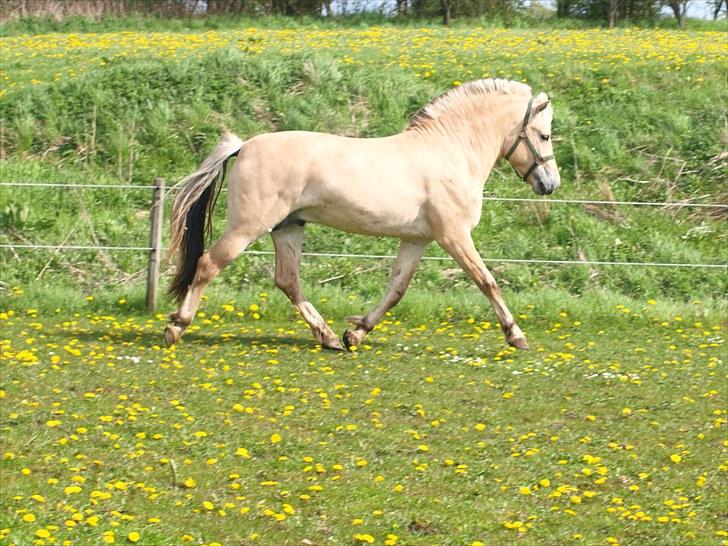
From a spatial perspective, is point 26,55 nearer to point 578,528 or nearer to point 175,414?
point 175,414

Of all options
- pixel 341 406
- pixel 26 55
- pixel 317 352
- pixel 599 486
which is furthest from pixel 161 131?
pixel 599 486

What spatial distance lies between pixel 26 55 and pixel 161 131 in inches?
218

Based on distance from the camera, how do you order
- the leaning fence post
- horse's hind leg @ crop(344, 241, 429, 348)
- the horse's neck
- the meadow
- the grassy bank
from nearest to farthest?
the meadow < the horse's neck < horse's hind leg @ crop(344, 241, 429, 348) < the leaning fence post < the grassy bank

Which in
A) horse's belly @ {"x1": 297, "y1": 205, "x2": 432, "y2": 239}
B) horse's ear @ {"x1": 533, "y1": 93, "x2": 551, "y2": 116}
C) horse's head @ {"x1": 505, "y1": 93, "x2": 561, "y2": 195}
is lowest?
horse's belly @ {"x1": 297, "y1": 205, "x2": 432, "y2": 239}

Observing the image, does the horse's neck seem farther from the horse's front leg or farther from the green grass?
the green grass

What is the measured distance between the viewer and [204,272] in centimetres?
960

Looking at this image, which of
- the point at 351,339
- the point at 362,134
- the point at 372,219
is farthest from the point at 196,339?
the point at 362,134

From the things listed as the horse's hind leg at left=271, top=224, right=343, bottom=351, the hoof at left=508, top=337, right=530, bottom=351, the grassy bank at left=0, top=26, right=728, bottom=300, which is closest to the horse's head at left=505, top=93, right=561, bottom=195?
the hoof at left=508, top=337, right=530, bottom=351

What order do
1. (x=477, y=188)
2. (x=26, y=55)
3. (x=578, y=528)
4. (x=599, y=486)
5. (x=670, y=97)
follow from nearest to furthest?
1. (x=578, y=528)
2. (x=599, y=486)
3. (x=477, y=188)
4. (x=670, y=97)
5. (x=26, y=55)

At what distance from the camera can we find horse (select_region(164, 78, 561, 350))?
936 cm

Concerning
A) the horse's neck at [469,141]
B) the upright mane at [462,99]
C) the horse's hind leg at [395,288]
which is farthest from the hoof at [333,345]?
the upright mane at [462,99]

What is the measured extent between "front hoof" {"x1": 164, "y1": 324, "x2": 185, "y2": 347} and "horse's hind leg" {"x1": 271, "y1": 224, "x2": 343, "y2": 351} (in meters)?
0.89

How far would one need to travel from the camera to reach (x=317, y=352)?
9789 millimetres

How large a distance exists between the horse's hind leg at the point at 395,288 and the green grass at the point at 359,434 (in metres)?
0.17
